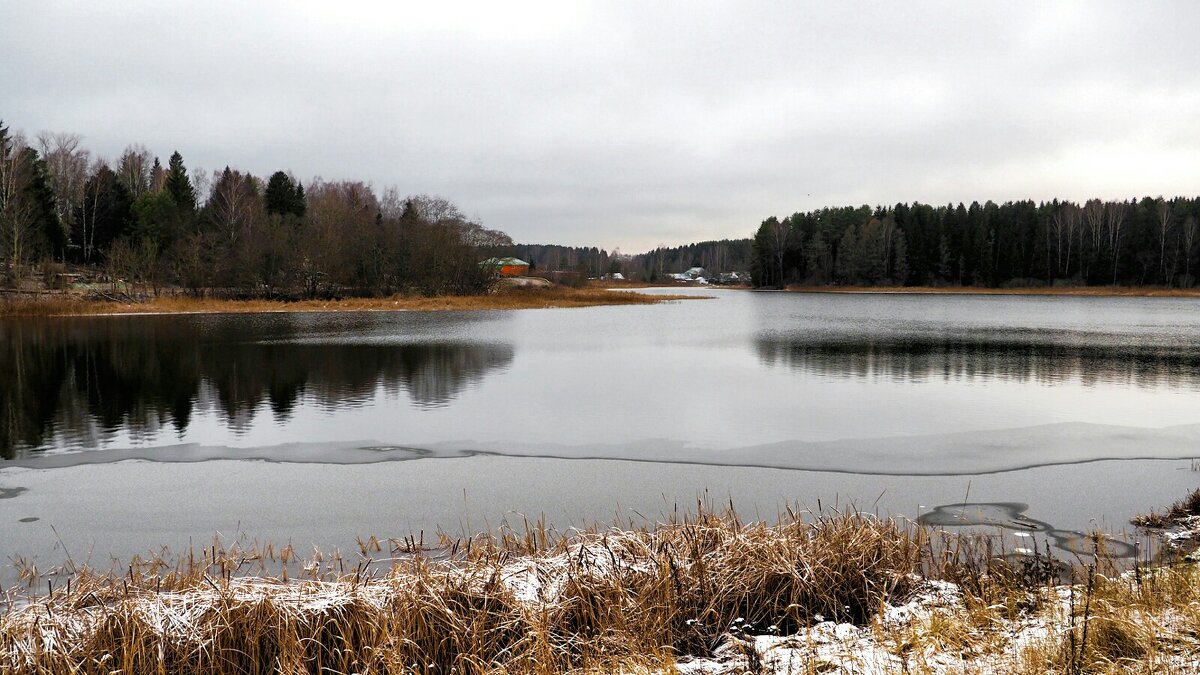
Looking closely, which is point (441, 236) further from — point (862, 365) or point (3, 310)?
point (862, 365)

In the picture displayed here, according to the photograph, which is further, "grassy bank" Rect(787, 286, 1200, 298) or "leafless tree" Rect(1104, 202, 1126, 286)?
"leafless tree" Rect(1104, 202, 1126, 286)

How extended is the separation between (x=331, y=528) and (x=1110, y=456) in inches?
389

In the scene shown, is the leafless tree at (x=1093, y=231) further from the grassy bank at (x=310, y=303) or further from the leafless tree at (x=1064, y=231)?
the grassy bank at (x=310, y=303)

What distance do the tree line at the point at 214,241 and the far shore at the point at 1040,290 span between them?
49.3m

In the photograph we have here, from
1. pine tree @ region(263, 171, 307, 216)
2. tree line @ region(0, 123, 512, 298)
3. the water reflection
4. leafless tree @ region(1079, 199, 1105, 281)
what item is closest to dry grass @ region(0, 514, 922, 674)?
the water reflection

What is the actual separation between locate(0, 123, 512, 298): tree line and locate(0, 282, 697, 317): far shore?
207cm

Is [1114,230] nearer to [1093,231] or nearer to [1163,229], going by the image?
[1093,231]

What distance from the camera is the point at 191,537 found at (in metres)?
6.52

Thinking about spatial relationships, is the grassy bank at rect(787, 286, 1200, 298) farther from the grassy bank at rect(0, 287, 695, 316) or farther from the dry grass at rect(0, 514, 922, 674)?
the dry grass at rect(0, 514, 922, 674)

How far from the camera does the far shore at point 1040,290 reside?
72.1 metres

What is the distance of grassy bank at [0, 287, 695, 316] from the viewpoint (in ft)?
130

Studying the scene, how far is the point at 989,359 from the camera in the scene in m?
20.6

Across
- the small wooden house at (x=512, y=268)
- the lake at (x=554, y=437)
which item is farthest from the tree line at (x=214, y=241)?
the lake at (x=554, y=437)

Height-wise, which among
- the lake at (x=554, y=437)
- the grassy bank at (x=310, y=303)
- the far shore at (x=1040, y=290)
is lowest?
the lake at (x=554, y=437)
